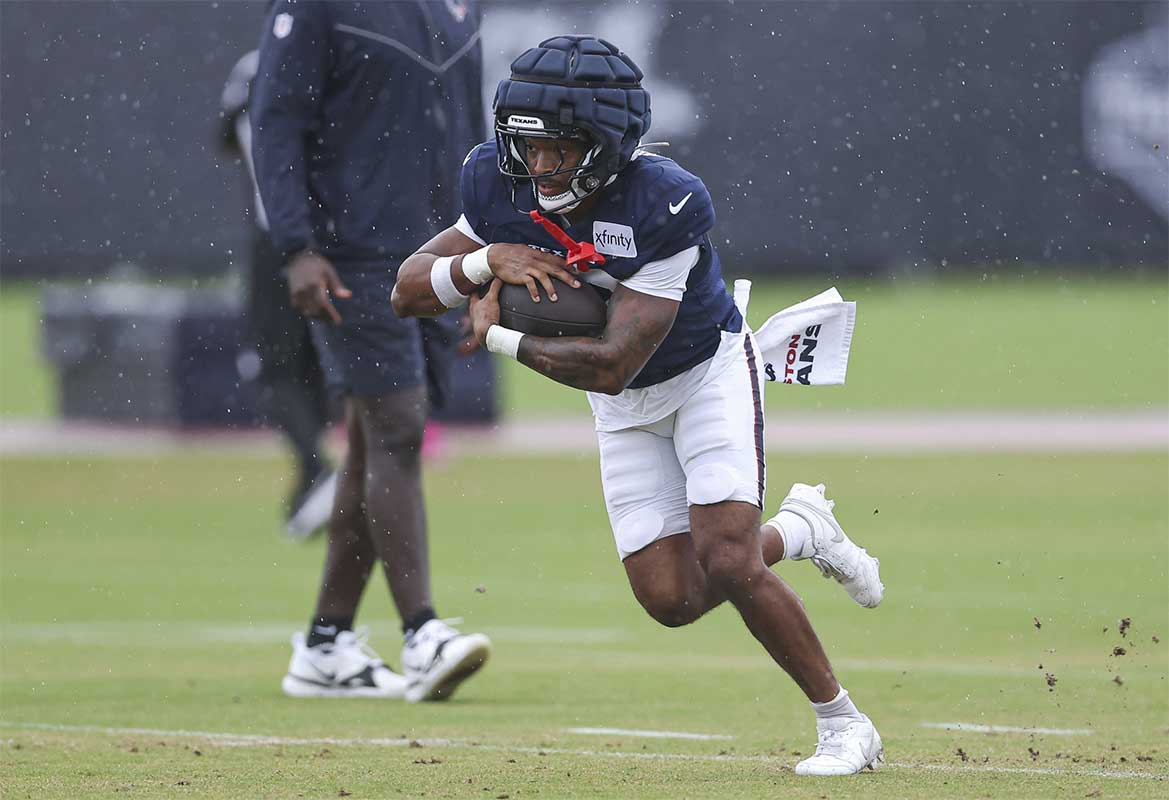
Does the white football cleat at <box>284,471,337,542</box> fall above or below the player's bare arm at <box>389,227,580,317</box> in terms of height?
below

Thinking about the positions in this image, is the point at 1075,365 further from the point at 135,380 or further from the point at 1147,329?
the point at 135,380

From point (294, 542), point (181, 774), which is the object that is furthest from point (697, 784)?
point (294, 542)

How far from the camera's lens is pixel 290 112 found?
733cm

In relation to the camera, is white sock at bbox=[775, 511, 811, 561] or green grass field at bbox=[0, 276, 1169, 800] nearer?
green grass field at bbox=[0, 276, 1169, 800]

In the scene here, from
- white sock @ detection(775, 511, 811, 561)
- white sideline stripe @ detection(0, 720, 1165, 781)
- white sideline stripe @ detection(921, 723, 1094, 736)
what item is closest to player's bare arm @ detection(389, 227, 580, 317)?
white sock @ detection(775, 511, 811, 561)

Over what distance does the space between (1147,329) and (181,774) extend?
2145 cm

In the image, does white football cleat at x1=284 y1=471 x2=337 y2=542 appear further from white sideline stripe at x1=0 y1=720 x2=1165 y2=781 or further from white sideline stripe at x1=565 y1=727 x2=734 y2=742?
white sideline stripe at x1=565 y1=727 x2=734 y2=742

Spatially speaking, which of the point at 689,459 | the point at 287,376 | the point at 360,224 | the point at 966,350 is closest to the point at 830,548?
the point at 689,459

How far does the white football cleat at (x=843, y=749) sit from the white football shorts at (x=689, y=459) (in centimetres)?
62

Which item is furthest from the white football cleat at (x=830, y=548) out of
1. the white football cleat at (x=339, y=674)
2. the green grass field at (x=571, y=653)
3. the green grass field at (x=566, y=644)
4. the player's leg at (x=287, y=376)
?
the player's leg at (x=287, y=376)

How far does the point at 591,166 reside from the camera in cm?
551

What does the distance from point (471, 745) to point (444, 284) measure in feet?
4.43

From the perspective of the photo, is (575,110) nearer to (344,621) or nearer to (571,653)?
(344,621)

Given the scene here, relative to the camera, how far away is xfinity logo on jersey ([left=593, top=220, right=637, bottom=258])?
558 cm
